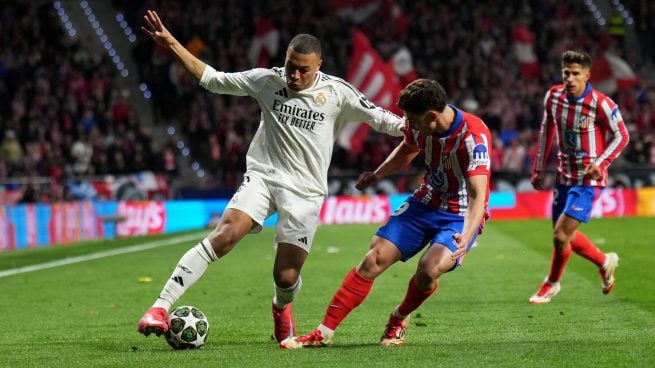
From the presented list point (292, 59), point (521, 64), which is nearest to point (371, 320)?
point (292, 59)

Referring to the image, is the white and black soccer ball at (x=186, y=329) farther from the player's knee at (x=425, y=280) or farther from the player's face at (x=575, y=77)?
the player's face at (x=575, y=77)

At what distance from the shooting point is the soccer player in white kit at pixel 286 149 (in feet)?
25.6

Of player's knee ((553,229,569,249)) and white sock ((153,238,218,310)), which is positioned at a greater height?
white sock ((153,238,218,310))

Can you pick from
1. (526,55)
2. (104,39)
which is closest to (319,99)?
(526,55)

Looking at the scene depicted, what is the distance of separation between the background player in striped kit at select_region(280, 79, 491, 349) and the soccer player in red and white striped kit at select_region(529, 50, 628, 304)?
3.09m

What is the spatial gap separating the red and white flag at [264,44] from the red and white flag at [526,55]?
276 inches

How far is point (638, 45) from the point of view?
35344 mm

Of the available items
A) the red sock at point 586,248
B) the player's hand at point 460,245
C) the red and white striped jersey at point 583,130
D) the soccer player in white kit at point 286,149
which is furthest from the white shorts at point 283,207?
the red sock at point 586,248

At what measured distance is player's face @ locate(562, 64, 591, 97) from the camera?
1071 cm

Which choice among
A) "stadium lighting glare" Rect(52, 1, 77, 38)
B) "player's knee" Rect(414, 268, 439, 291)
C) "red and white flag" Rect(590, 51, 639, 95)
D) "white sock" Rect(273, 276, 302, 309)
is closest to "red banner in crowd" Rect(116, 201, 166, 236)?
"stadium lighting glare" Rect(52, 1, 77, 38)

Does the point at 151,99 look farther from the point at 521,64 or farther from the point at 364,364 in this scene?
the point at 364,364

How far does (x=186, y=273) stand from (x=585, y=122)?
4.76 metres

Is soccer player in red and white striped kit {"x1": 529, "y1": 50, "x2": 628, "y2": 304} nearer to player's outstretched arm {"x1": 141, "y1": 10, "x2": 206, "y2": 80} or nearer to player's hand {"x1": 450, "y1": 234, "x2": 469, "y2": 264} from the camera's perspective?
player's hand {"x1": 450, "y1": 234, "x2": 469, "y2": 264}

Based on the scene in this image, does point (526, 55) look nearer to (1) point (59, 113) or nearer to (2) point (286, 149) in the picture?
(1) point (59, 113)
